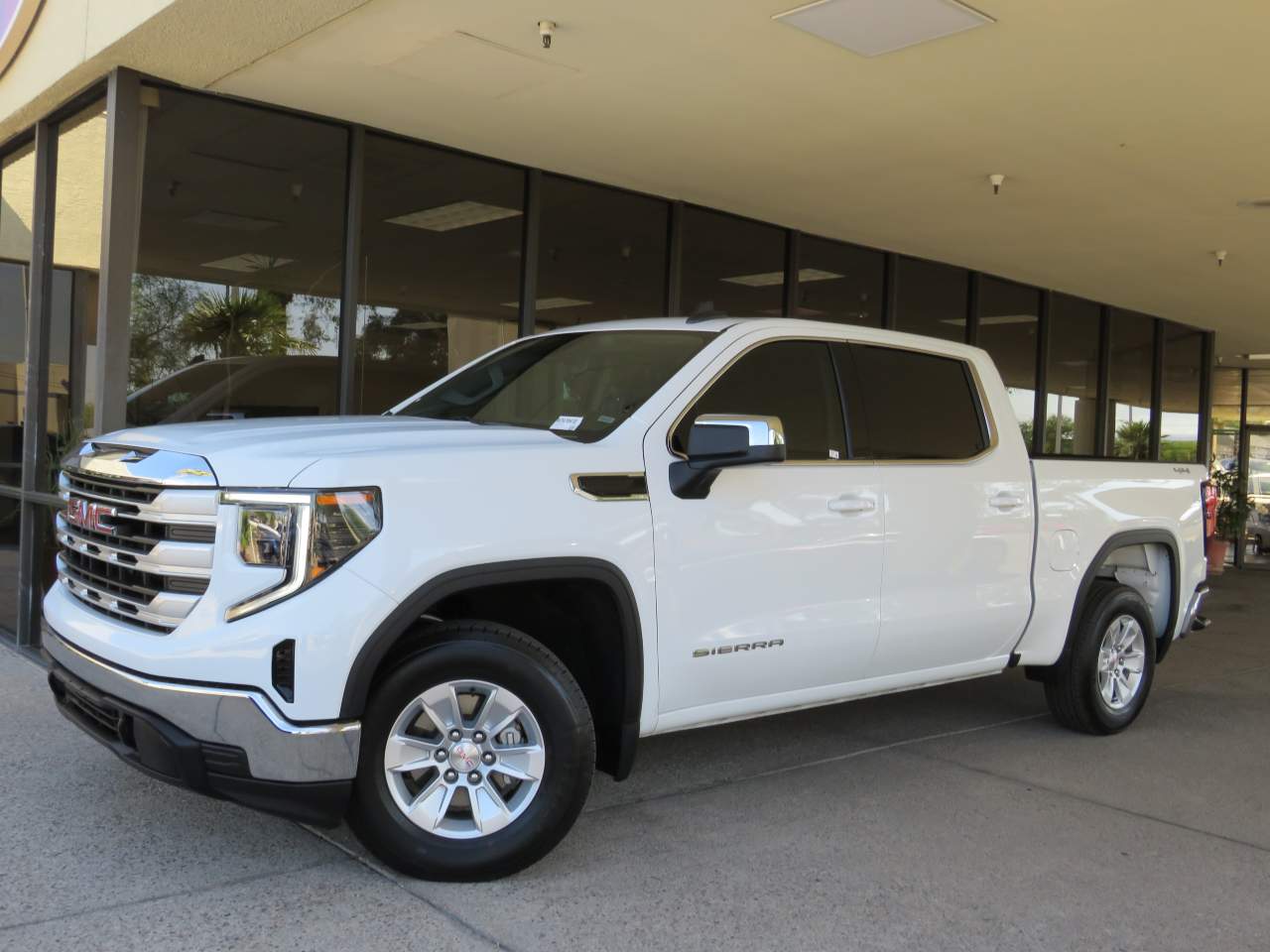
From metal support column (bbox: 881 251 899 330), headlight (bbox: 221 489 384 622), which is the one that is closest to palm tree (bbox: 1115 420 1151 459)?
metal support column (bbox: 881 251 899 330)

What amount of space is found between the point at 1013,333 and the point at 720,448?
10.2 metres

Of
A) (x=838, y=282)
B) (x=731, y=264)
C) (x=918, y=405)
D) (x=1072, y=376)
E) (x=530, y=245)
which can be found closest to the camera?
(x=918, y=405)

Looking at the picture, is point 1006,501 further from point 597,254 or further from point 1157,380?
point 1157,380

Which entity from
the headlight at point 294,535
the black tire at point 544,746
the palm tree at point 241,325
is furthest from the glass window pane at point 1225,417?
the headlight at point 294,535

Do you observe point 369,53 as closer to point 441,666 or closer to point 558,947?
point 441,666

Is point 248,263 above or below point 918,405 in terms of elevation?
above

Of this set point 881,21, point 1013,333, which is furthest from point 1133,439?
point 881,21

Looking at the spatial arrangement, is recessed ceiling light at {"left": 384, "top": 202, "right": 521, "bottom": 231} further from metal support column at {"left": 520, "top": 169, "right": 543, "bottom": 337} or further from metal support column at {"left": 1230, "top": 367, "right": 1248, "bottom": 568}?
metal support column at {"left": 1230, "top": 367, "right": 1248, "bottom": 568}

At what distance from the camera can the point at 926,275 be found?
12.3 m

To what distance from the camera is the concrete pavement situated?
3.62 meters

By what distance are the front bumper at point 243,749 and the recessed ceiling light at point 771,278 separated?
7623 millimetres

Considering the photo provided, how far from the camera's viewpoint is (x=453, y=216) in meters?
8.70

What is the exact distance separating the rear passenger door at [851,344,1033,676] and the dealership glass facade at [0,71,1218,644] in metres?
2.32

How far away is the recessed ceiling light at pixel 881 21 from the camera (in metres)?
5.67
